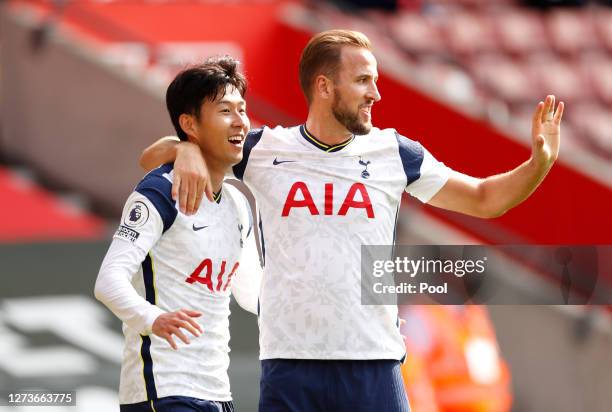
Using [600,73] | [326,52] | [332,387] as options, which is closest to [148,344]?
[332,387]

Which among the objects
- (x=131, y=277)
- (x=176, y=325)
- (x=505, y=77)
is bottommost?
(x=176, y=325)

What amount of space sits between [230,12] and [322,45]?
826cm

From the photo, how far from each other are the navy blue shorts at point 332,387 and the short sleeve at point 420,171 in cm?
66

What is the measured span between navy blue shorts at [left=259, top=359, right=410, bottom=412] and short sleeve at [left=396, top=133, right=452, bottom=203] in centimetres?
66

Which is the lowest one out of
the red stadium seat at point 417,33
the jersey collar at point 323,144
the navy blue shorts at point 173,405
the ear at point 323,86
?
the navy blue shorts at point 173,405

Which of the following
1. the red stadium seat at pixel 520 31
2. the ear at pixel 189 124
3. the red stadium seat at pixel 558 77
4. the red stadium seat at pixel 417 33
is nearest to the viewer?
the ear at pixel 189 124

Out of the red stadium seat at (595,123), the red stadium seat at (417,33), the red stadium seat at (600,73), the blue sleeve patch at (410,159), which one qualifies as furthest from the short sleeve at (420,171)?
the red stadium seat at (600,73)

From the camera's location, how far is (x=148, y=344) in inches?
172

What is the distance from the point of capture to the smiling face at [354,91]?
4.59m

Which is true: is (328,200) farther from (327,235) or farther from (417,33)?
(417,33)

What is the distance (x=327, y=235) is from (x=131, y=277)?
2.31ft

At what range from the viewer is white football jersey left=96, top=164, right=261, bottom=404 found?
431cm

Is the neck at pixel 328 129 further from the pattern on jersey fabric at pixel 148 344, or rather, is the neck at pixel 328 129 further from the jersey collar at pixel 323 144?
the pattern on jersey fabric at pixel 148 344

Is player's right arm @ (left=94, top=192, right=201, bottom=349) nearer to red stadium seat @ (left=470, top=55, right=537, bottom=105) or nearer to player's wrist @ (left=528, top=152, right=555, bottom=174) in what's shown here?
player's wrist @ (left=528, top=152, right=555, bottom=174)
